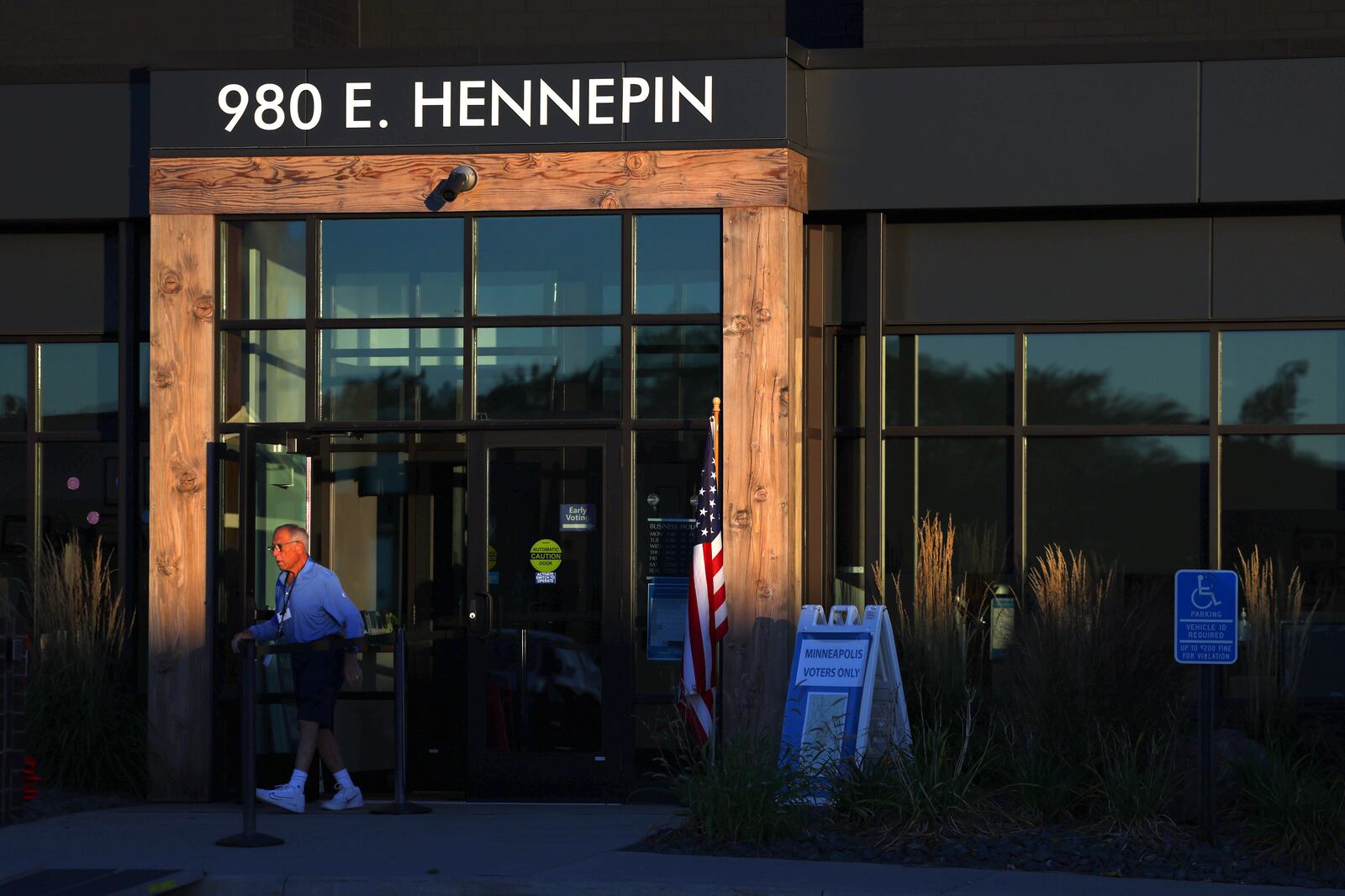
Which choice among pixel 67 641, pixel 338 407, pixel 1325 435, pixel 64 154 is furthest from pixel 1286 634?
pixel 64 154

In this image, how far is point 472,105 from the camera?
11875 millimetres

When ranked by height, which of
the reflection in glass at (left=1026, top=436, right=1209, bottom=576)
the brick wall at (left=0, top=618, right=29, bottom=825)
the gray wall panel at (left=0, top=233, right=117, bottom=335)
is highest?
the gray wall panel at (left=0, top=233, right=117, bottom=335)

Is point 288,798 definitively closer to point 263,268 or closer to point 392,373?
point 392,373

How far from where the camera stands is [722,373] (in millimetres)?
11555

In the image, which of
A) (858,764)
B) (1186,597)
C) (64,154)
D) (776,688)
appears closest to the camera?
(1186,597)

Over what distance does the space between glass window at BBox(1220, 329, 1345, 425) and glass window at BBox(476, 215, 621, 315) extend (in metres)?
4.09

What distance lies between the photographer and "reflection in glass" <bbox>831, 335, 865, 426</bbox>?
1240cm

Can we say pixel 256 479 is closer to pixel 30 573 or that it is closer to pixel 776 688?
pixel 30 573

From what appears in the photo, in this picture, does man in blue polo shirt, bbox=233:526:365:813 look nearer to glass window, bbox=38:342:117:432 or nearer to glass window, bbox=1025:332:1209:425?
glass window, bbox=38:342:117:432

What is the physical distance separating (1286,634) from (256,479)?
6678 mm

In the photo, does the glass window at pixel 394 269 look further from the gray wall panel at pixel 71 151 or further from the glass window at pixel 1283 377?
the glass window at pixel 1283 377

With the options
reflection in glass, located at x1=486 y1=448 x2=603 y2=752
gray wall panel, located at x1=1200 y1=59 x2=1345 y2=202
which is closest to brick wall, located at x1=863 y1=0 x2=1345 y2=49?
gray wall panel, located at x1=1200 y1=59 x2=1345 y2=202

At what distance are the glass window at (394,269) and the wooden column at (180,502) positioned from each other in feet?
2.72

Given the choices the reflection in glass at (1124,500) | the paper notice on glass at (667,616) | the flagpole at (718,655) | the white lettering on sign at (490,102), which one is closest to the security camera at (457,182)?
the white lettering on sign at (490,102)
